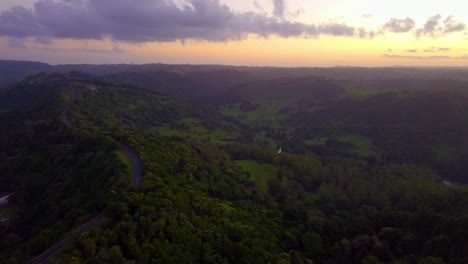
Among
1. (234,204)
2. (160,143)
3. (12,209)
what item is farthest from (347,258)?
(12,209)

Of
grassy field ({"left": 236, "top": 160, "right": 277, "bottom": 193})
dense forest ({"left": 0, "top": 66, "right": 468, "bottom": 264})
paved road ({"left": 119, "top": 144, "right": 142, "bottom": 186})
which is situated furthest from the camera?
grassy field ({"left": 236, "top": 160, "right": 277, "bottom": 193})

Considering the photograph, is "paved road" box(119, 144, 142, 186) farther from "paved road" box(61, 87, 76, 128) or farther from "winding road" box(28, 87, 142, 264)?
"paved road" box(61, 87, 76, 128)

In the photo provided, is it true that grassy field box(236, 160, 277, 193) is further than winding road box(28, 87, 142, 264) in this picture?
Yes

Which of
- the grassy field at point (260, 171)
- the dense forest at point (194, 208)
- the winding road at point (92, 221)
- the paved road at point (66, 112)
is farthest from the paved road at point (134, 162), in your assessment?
the grassy field at point (260, 171)

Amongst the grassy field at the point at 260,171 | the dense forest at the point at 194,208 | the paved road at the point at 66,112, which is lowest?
the grassy field at the point at 260,171

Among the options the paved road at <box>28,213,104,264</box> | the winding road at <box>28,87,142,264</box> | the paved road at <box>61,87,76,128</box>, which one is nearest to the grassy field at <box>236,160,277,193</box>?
the winding road at <box>28,87,142,264</box>

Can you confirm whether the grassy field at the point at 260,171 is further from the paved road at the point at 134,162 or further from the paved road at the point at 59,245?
the paved road at the point at 59,245

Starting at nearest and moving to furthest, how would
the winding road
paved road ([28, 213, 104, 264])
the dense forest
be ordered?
paved road ([28, 213, 104, 264]), the winding road, the dense forest

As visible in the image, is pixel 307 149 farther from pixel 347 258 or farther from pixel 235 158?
pixel 347 258
